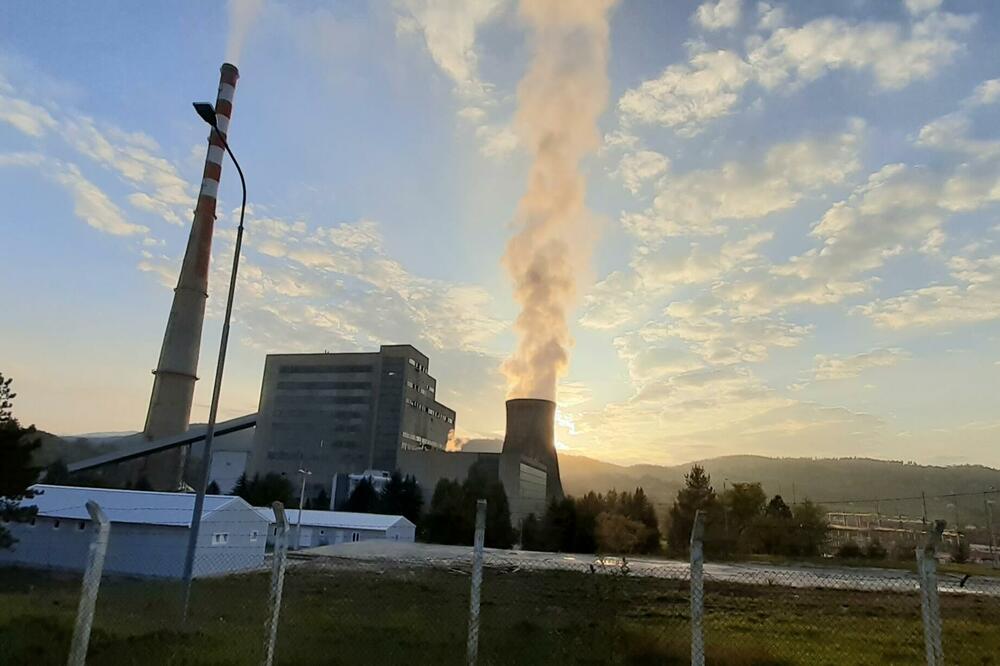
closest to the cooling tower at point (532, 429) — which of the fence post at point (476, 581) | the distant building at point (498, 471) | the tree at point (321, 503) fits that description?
the distant building at point (498, 471)

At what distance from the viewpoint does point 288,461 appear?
86750 millimetres

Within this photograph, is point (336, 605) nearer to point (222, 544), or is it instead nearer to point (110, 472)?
point (222, 544)

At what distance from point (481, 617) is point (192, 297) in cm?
4967

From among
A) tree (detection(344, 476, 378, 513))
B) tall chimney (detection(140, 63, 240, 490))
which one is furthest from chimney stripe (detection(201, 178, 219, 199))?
tree (detection(344, 476, 378, 513))

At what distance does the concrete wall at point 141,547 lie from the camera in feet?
81.0

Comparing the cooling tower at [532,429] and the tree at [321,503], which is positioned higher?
the cooling tower at [532,429]

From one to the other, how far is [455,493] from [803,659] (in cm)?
5425

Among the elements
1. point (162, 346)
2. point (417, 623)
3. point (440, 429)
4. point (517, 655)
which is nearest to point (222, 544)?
point (417, 623)

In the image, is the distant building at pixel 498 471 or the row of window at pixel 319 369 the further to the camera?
the row of window at pixel 319 369

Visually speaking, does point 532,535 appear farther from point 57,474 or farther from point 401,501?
point 57,474

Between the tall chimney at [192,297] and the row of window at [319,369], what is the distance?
35.3 metres

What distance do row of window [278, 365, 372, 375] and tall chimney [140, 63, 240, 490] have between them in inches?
1389

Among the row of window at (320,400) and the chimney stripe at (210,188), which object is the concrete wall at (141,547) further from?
the row of window at (320,400)

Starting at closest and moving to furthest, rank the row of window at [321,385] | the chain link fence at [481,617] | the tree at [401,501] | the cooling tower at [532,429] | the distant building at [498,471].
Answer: the chain link fence at [481,617], the tree at [401,501], the cooling tower at [532,429], the distant building at [498,471], the row of window at [321,385]
